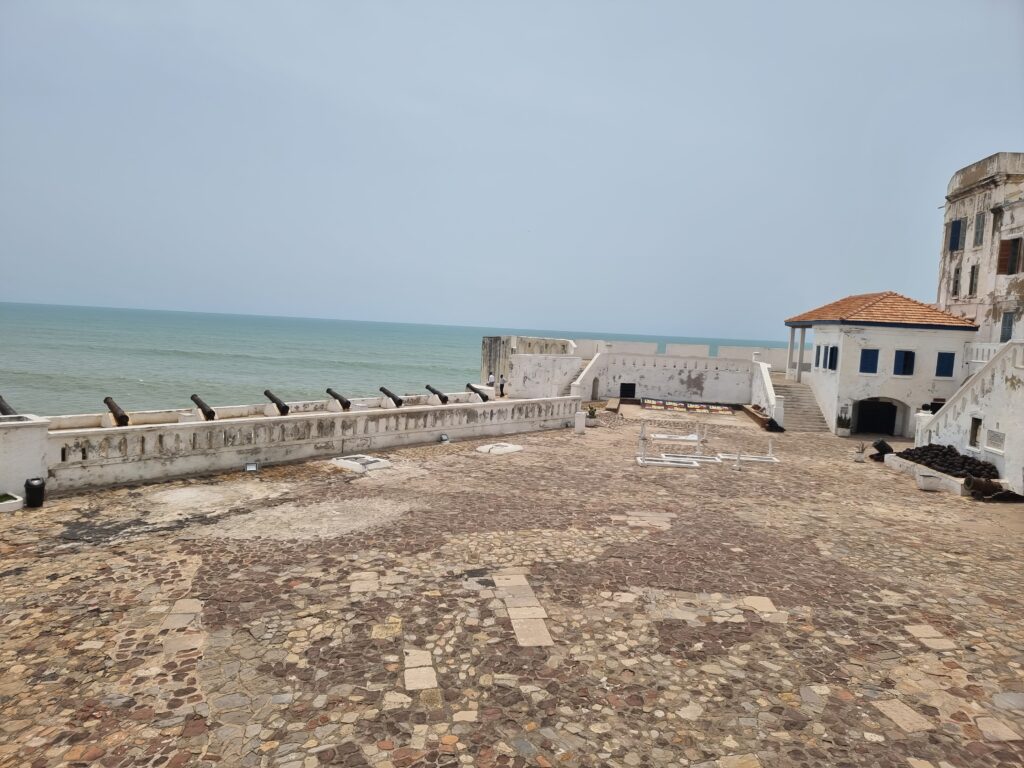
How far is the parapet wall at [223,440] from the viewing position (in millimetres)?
12039

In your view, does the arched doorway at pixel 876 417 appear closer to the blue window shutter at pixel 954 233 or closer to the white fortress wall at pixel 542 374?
the blue window shutter at pixel 954 233

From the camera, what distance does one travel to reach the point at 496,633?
24.0 ft

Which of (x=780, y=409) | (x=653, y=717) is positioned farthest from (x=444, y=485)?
(x=780, y=409)

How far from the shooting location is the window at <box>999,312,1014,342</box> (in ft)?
82.6

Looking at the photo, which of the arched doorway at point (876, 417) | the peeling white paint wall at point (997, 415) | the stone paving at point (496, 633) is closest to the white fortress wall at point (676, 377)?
the arched doorway at point (876, 417)

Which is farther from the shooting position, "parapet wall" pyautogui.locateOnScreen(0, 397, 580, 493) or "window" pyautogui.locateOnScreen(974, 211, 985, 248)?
"window" pyautogui.locateOnScreen(974, 211, 985, 248)

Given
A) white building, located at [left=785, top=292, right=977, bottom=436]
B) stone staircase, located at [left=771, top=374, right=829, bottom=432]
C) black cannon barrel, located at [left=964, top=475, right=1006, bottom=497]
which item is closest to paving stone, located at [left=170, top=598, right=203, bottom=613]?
black cannon barrel, located at [left=964, top=475, right=1006, bottom=497]

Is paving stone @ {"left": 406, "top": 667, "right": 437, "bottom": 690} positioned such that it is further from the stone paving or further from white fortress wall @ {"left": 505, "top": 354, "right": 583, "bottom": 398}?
white fortress wall @ {"left": 505, "top": 354, "right": 583, "bottom": 398}

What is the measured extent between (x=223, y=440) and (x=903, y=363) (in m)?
25.6

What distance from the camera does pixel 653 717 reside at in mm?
5836

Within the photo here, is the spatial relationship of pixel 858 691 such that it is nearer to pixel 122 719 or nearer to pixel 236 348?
pixel 122 719

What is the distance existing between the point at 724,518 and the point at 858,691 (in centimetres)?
612

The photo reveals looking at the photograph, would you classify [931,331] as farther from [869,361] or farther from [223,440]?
[223,440]

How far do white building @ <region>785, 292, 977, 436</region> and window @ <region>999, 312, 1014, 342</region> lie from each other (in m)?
1.76
